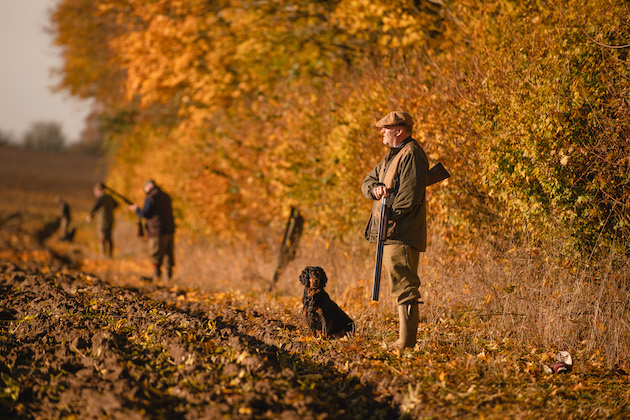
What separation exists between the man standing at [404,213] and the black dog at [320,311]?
0.63 metres

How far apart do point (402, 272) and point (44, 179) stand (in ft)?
146

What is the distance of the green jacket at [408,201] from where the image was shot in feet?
16.6

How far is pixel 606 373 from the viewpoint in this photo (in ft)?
17.0

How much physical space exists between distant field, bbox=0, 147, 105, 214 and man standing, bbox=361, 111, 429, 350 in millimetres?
23096

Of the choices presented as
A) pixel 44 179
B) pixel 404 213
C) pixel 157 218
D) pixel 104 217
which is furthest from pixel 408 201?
pixel 44 179

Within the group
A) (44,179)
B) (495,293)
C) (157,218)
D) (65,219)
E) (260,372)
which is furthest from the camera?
(44,179)

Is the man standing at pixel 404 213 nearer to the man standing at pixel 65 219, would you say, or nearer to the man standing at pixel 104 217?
the man standing at pixel 104 217

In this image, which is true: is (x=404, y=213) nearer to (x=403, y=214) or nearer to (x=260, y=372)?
(x=403, y=214)

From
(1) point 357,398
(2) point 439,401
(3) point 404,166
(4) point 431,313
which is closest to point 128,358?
(1) point 357,398

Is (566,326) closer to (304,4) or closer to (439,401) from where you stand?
(439,401)

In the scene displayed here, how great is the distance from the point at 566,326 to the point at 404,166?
2.36 m

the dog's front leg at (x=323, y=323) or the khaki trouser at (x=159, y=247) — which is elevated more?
the khaki trouser at (x=159, y=247)

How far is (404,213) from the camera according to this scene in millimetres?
5141

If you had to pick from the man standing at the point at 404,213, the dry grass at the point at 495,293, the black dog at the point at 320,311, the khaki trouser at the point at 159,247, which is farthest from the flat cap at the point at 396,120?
the khaki trouser at the point at 159,247
